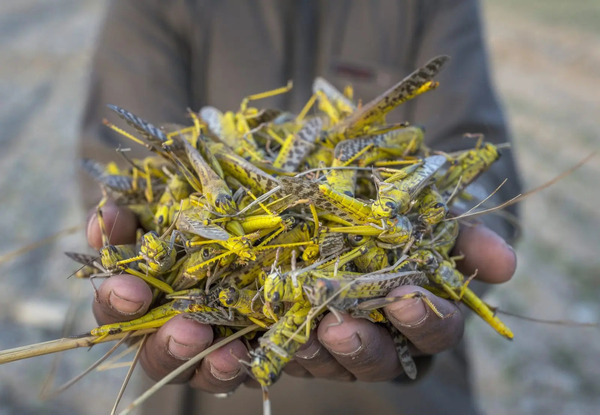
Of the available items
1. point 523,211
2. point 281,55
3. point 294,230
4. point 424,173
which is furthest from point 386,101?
point 523,211

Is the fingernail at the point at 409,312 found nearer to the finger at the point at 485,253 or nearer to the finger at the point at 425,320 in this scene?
the finger at the point at 425,320

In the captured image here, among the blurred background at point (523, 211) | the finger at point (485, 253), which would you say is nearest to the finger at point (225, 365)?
the finger at point (485, 253)

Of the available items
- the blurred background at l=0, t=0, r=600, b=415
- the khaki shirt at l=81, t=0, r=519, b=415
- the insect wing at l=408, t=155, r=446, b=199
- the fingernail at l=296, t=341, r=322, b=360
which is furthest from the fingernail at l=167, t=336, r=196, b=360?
the khaki shirt at l=81, t=0, r=519, b=415

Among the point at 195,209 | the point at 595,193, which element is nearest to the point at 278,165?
the point at 195,209

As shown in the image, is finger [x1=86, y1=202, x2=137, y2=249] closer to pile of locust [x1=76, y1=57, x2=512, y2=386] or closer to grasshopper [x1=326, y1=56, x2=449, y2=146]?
pile of locust [x1=76, y1=57, x2=512, y2=386]

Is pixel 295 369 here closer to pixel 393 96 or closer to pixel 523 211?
pixel 393 96
